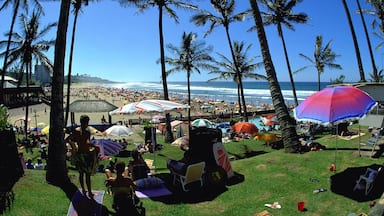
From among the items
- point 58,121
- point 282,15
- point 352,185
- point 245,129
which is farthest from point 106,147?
point 282,15

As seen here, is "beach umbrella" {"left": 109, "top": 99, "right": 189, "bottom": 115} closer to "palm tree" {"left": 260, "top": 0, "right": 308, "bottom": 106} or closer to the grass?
the grass

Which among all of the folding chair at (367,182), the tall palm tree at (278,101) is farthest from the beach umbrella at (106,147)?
the folding chair at (367,182)

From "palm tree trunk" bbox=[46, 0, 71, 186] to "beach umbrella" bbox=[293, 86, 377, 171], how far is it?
582 centimetres

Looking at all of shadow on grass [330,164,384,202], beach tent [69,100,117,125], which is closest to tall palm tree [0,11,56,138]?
beach tent [69,100,117,125]

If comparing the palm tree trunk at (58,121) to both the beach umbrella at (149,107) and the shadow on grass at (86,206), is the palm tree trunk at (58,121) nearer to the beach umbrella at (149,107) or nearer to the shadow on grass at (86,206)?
the shadow on grass at (86,206)

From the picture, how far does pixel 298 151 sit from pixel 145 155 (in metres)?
7.75

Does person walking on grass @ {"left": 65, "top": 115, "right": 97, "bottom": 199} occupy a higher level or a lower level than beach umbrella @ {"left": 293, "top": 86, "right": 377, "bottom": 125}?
lower

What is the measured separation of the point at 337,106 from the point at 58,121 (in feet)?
21.6

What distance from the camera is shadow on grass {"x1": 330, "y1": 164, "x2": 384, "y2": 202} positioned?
6.29 metres

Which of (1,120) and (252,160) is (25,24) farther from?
(252,160)

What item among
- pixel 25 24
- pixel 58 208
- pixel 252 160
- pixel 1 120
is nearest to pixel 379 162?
pixel 252 160

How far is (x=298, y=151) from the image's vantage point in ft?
33.2

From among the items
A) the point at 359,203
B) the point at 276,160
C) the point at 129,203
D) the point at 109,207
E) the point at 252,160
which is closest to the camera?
the point at 129,203

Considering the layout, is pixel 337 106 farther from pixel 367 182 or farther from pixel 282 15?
pixel 282 15
